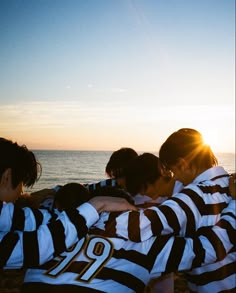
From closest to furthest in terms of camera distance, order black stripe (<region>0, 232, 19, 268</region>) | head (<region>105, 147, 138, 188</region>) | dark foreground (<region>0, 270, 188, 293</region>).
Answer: black stripe (<region>0, 232, 19, 268</region>) < head (<region>105, 147, 138, 188</region>) < dark foreground (<region>0, 270, 188, 293</region>)

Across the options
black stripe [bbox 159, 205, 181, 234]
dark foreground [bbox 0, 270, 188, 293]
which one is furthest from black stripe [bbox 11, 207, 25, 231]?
dark foreground [bbox 0, 270, 188, 293]

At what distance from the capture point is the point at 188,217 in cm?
234

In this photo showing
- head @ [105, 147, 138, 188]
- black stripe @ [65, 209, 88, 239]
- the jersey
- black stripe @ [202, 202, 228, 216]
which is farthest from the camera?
head @ [105, 147, 138, 188]

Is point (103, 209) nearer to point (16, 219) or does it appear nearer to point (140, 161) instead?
point (16, 219)

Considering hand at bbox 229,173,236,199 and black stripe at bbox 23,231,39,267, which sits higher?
hand at bbox 229,173,236,199

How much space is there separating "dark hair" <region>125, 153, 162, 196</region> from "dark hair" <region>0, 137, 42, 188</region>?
4.05 feet

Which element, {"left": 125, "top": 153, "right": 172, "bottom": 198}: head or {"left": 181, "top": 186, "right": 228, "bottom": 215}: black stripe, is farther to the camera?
{"left": 125, "top": 153, "right": 172, "bottom": 198}: head

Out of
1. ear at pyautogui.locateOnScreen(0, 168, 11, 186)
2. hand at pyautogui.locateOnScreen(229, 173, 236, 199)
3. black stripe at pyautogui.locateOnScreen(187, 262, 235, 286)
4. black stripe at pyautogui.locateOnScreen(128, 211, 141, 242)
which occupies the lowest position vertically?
black stripe at pyautogui.locateOnScreen(187, 262, 235, 286)

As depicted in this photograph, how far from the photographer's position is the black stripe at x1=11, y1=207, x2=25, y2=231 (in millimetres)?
2127

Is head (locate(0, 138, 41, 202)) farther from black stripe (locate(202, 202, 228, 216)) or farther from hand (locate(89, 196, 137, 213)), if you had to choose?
black stripe (locate(202, 202, 228, 216))

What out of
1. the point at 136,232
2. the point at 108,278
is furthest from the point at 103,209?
the point at 108,278

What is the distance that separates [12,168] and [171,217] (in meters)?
1.31

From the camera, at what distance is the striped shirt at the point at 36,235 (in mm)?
1949

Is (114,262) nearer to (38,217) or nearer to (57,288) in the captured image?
(57,288)
